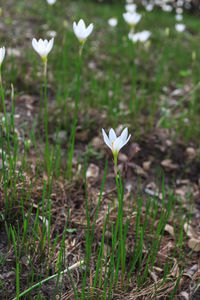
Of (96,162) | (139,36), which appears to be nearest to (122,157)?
(96,162)

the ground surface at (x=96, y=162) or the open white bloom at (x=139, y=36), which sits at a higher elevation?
the open white bloom at (x=139, y=36)

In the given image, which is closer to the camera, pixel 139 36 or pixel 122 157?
pixel 122 157

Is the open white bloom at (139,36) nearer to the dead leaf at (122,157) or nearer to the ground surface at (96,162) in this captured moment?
the ground surface at (96,162)

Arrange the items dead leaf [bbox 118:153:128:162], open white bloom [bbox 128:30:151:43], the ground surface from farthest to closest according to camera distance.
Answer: open white bloom [bbox 128:30:151:43]
dead leaf [bbox 118:153:128:162]
the ground surface

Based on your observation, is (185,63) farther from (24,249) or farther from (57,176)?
(24,249)

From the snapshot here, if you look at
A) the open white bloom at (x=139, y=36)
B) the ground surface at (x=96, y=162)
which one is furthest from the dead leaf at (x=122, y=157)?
the open white bloom at (x=139, y=36)

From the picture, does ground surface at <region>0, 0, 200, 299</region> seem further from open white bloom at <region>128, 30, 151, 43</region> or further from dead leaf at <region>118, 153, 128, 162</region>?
open white bloom at <region>128, 30, 151, 43</region>

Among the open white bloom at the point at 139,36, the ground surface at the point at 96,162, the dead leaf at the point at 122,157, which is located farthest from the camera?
the open white bloom at the point at 139,36

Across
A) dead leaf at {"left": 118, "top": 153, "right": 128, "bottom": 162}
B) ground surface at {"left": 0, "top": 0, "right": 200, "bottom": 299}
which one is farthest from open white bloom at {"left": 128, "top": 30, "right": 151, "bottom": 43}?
dead leaf at {"left": 118, "top": 153, "right": 128, "bottom": 162}

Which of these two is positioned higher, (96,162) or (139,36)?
(139,36)

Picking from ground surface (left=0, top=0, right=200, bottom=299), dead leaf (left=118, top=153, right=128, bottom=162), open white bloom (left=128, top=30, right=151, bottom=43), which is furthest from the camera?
open white bloom (left=128, top=30, right=151, bottom=43)

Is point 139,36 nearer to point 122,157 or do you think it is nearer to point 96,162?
point 122,157
